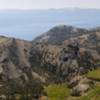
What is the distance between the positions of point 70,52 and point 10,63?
37.5 m

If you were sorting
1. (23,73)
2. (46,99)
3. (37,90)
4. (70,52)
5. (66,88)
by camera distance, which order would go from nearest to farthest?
(46,99) → (37,90) → (66,88) → (23,73) → (70,52)

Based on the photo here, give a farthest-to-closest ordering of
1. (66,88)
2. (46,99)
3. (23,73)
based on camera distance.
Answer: (23,73) → (66,88) → (46,99)

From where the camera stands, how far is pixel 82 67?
183m

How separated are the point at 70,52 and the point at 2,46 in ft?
128

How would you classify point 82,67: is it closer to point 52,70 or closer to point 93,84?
point 52,70

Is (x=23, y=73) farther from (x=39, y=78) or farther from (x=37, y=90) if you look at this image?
(x=37, y=90)

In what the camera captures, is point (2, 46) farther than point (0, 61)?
Yes

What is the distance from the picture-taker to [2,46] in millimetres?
197000

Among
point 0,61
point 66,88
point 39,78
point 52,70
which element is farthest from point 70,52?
→ point 66,88

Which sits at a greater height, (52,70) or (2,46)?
(2,46)

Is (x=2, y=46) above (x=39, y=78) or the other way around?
above

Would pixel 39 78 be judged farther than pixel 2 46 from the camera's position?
No

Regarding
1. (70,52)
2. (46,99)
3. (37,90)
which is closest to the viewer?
(46,99)

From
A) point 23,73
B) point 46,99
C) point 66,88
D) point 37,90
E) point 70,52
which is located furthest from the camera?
point 70,52
